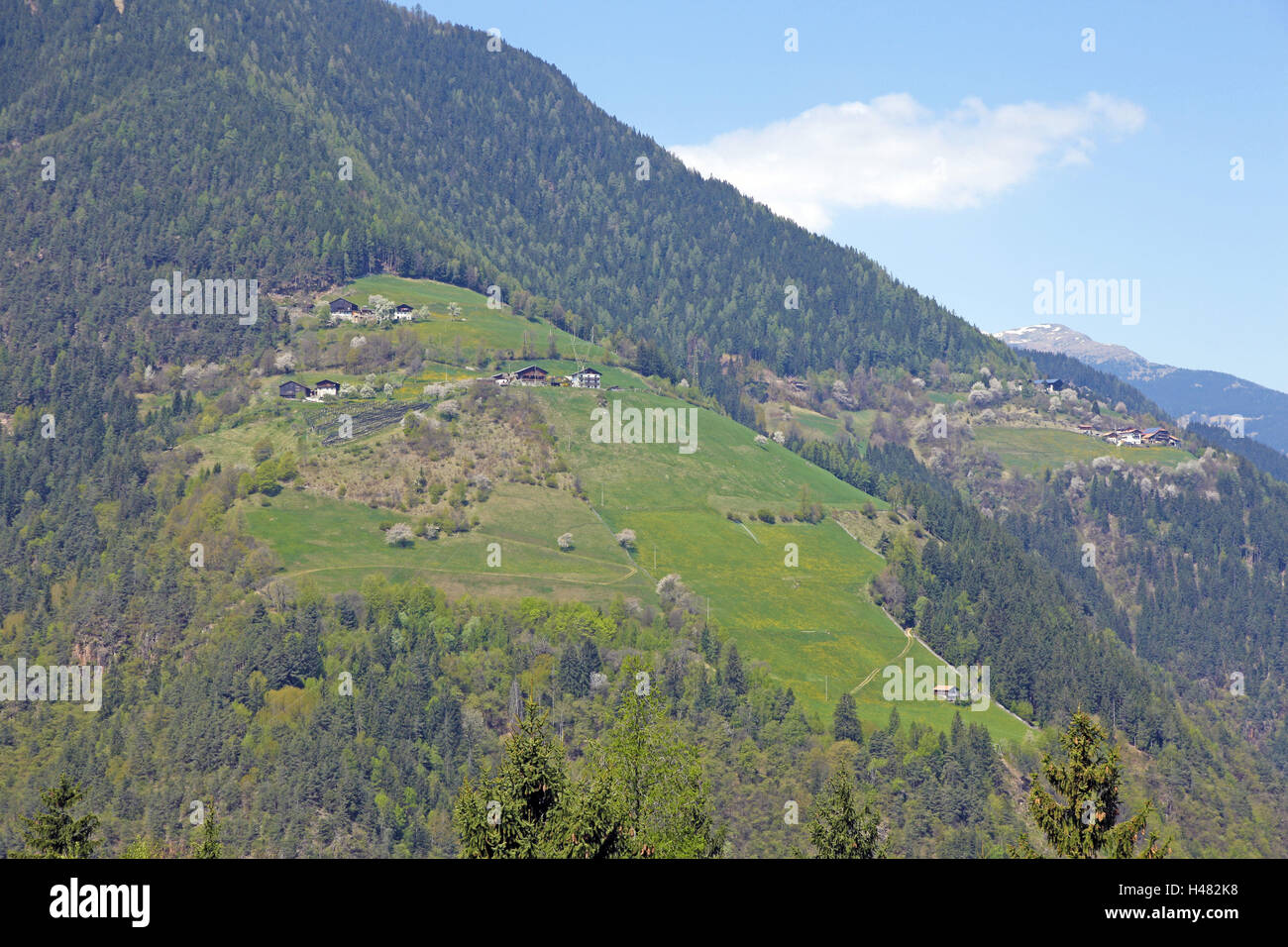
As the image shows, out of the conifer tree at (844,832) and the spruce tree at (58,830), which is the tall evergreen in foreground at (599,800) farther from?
the spruce tree at (58,830)

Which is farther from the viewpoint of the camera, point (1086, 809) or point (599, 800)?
point (599, 800)

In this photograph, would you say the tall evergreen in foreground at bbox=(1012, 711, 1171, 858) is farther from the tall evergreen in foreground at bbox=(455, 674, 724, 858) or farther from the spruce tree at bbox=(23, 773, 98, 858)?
the spruce tree at bbox=(23, 773, 98, 858)

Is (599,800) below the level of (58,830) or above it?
above

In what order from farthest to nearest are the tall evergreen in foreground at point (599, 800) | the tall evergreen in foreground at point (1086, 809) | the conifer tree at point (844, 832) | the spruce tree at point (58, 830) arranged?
the conifer tree at point (844, 832) < the spruce tree at point (58, 830) < the tall evergreen in foreground at point (599, 800) < the tall evergreen in foreground at point (1086, 809)

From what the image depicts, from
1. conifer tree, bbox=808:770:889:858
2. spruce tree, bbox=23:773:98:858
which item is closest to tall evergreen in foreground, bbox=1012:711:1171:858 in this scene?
conifer tree, bbox=808:770:889:858

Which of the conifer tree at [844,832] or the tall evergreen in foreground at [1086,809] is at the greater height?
the tall evergreen in foreground at [1086,809]

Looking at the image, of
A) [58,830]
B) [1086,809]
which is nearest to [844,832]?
[1086,809]

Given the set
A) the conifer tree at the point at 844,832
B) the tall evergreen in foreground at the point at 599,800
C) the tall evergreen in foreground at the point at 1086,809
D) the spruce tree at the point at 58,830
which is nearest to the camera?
the tall evergreen in foreground at the point at 1086,809

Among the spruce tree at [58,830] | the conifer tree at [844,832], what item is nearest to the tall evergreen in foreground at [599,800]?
the conifer tree at [844,832]

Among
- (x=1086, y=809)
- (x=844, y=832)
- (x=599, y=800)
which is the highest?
(x=1086, y=809)

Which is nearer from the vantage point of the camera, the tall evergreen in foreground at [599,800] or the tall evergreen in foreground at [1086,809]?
the tall evergreen in foreground at [1086,809]

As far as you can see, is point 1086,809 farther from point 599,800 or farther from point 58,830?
point 58,830
